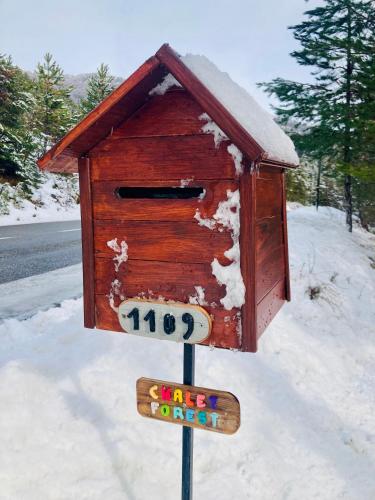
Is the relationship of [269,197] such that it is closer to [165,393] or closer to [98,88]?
[165,393]

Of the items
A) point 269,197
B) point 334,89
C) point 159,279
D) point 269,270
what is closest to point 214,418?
point 159,279

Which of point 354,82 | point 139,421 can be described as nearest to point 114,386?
point 139,421

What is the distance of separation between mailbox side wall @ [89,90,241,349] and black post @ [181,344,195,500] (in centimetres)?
21

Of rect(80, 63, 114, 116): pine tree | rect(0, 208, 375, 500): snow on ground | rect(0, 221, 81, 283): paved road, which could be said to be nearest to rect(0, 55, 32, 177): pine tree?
rect(0, 221, 81, 283): paved road

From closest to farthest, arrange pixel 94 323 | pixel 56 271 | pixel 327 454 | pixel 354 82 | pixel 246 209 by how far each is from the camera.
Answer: pixel 246 209 < pixel 94 323 < pixel 327 454 < pixel 56 271 < pixel 354 82

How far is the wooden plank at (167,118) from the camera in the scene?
63.4 inches

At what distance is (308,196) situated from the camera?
3531 centimetres

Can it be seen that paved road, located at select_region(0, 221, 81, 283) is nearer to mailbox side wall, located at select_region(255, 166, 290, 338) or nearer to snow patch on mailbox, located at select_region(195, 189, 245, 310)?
mailbox side wall, located at select_region(255, 166, 290, 338)

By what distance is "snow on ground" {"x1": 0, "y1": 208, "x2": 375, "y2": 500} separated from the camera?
2422 millimetres

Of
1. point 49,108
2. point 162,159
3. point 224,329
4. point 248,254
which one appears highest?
point 49,108

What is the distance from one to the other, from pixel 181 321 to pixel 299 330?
3648mm

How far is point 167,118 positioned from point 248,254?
2.30 feet

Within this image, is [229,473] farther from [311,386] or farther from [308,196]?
[308,196]

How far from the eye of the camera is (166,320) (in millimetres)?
1712
